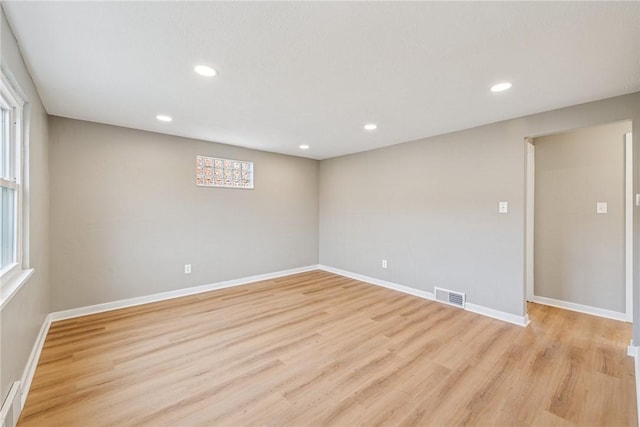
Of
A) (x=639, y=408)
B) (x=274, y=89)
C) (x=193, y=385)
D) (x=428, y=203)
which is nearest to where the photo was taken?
(x=639, y=408)

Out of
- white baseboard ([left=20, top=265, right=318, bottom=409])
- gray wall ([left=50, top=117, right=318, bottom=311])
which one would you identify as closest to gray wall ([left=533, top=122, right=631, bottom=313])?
white baseboard ([left=20, top=265, right=318, bottom=409])

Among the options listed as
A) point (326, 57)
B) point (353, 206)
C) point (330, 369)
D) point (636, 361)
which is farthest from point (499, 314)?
point (326, 57)

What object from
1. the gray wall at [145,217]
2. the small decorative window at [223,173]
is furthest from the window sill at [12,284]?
the small decorative window at [223,173]

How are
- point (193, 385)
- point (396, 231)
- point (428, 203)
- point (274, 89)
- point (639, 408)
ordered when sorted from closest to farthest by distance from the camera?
point (639, 408), point (193, 385), point (274, 89), point (428, 203), point (396, 231)

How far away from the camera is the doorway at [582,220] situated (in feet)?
10.2

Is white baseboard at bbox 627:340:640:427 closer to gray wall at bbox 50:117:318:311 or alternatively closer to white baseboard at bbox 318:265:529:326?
white baseboard at bbox 318:265:529:326

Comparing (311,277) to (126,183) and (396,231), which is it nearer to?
(396,231)

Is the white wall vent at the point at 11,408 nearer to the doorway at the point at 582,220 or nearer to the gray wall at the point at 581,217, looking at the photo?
the doorway at the point at 582,220

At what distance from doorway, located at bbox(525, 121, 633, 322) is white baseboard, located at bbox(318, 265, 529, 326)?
862 mm

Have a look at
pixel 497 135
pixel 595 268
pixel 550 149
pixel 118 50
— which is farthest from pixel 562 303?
pixel 118 50

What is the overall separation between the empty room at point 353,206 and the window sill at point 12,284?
0.10 ft

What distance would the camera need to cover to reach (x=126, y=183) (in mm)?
3535

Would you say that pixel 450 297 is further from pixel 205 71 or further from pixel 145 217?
pixel 145 217

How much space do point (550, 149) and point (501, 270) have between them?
1.80 m
